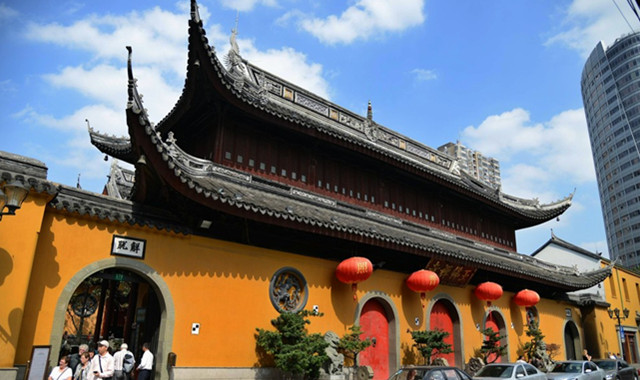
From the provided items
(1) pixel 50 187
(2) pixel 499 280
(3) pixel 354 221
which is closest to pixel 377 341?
(3) pixel 354 221

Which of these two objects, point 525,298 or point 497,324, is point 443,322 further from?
point 525,298

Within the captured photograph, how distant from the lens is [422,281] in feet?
43.0

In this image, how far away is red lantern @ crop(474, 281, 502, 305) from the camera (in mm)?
15700

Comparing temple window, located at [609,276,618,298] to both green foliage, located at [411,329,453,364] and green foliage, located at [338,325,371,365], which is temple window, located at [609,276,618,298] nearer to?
green foliage, located at [411,329,453,364]

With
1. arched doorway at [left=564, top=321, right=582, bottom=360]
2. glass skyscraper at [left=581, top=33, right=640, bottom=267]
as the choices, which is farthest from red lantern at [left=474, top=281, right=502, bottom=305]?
glass skyscraper at [left=581, top=33, right=640, bottom=267]

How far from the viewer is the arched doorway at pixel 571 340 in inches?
842

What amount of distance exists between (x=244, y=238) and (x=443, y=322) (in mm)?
8247

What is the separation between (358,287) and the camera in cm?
1277

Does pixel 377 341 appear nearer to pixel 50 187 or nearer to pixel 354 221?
pixel 354 221

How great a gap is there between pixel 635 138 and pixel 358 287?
80206mm

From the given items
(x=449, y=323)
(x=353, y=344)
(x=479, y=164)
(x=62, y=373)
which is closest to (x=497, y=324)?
(x=449, y=323)

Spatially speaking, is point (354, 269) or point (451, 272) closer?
point (354, 269)

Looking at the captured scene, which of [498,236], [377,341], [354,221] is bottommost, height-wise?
[377,341]

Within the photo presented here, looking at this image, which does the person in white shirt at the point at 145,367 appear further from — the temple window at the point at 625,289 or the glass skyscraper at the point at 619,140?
the glass skyscraper at the point at 619,140
